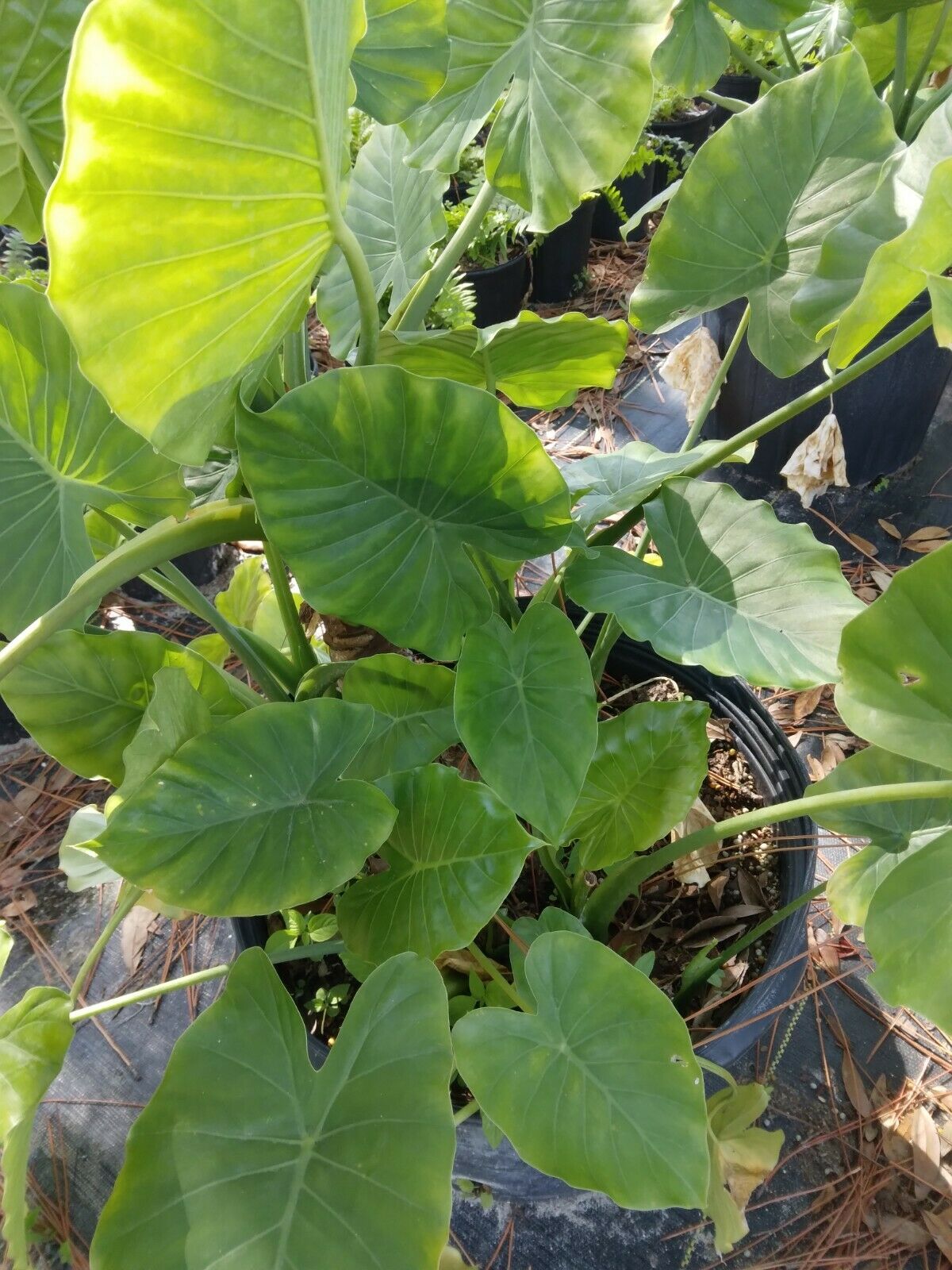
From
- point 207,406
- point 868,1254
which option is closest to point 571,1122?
point 207,406

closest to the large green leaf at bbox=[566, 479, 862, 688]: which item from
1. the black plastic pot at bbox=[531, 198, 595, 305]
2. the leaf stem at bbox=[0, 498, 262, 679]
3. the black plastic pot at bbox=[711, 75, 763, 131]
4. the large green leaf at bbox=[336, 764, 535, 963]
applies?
the large green leaf at bbox=[336, 764, 535, 963]

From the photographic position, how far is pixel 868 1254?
3.17 feet

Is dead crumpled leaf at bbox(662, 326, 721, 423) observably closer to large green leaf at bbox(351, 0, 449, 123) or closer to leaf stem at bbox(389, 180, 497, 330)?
leaf stem at bbox(389, 180, 497, 330)

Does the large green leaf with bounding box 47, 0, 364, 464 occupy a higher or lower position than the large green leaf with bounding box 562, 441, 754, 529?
higher

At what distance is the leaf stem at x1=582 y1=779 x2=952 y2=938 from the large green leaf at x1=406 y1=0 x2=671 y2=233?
562 millimetres

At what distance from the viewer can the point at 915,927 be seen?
1.78 feet

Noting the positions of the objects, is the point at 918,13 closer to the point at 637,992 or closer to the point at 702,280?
the point at 702,280

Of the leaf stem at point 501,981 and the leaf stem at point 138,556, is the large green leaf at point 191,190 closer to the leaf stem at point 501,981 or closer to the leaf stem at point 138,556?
the leaf stem at point 138,556

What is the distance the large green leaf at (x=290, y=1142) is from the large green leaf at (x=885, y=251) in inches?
21.8

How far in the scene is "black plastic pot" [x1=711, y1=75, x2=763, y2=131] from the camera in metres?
2.78

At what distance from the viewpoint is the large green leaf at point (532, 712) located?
667 millimetres

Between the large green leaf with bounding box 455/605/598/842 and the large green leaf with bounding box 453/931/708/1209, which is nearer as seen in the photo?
the large green leaf with bounding box 453/931/708/1209

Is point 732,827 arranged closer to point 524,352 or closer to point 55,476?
point 524,352

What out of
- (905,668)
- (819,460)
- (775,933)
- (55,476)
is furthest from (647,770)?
(819,460)
